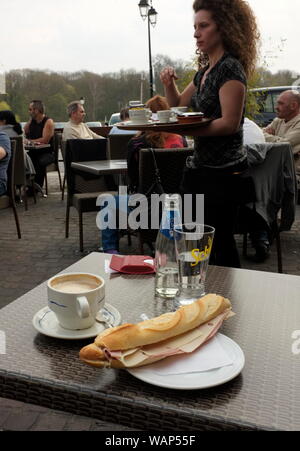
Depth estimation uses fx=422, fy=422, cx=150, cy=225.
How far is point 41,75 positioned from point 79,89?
3015mm

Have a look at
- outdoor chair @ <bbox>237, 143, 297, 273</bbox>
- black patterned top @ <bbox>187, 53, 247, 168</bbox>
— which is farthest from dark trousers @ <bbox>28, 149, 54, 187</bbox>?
black patterned top @ <bbox>187, 53, 247, 168</bbox>

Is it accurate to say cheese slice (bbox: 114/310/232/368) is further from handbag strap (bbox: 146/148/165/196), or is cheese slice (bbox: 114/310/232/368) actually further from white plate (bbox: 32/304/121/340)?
handbag strap (bbox: 146/148/165/196)

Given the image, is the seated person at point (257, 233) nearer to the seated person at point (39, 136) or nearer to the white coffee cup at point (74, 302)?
the white coffee cup at point (74, 302)

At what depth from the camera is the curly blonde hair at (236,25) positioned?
2105 millimetres

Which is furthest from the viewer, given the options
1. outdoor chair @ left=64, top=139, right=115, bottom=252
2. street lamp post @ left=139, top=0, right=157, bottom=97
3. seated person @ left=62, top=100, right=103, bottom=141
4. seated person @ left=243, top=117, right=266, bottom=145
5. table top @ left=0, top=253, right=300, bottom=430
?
street lamp post @ left=139, top=0, right=157, bottom=97

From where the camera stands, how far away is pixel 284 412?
737 mm

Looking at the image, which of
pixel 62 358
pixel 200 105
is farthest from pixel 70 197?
pixel 62 358

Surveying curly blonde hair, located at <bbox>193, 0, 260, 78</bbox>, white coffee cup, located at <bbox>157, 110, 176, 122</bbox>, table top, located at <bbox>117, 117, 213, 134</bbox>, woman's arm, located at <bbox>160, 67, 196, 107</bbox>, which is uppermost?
curly blonde hair, located at <bbox>193, 0, 260, 78</bbox>

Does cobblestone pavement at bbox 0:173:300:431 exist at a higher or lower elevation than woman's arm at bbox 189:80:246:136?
lower

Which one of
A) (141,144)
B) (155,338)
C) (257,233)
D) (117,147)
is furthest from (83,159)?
(155,338)

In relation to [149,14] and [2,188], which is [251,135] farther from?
[149,14]

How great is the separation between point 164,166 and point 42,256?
6.29 feet

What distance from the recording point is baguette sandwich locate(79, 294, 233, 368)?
0.82 m

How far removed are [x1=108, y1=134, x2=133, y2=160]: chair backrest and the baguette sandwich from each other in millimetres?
4679
